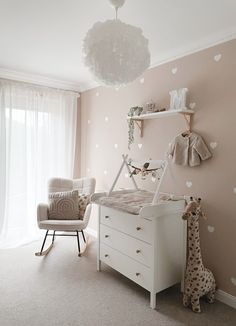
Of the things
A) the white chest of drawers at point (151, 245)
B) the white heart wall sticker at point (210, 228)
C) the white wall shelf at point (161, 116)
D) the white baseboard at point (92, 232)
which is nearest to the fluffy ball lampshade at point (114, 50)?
the white wall shelf at point (161, 116)

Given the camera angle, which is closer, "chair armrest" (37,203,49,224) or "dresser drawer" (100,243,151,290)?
"dresser drawer" (100,243,151,290)

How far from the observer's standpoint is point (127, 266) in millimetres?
2449

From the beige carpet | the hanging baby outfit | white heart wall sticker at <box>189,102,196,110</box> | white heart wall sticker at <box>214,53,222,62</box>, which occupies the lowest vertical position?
the beige carpet

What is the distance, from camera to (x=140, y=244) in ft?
7.55

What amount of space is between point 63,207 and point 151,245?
4.77 feet

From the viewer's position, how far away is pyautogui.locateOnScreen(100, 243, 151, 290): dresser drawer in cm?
226

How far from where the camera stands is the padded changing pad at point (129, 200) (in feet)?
7.45

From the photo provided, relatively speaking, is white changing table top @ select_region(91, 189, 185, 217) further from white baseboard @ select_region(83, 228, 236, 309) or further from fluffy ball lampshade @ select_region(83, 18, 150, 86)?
fluffy ball lampshade @ select_region(83, 18, 150, 86)

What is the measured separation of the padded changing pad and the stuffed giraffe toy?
0.29 m

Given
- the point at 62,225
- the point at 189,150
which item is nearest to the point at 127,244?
the point at 62,225

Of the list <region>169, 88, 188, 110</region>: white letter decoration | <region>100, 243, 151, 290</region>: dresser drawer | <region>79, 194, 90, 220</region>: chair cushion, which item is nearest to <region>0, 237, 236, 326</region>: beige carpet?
<region>100, 243, 151, 290</region>: dresser drawer

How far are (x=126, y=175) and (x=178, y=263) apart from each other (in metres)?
1.31

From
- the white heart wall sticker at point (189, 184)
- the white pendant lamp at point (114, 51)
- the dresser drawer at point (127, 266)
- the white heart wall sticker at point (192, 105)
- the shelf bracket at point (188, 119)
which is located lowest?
the dresser drawer at point (127, 266)

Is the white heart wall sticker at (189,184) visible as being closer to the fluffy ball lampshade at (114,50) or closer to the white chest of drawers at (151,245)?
the white chest of drawers at (151,245)
